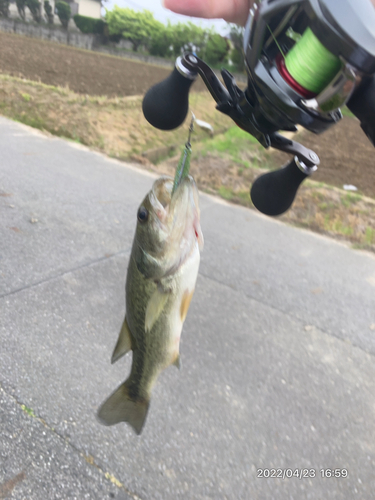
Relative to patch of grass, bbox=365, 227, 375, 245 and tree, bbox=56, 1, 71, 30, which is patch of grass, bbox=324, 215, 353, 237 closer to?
patch of grass, bbox=365, 227, 375, 245

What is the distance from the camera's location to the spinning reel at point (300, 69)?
626 mm

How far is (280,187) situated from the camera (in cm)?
123

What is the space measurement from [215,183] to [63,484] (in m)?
5.92

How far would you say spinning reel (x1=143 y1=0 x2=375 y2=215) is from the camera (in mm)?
626

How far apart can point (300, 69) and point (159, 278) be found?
766mm

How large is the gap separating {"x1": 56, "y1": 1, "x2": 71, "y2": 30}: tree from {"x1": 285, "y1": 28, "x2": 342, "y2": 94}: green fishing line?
181ft

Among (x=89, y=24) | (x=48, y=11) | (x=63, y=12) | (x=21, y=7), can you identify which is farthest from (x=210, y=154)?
(x=48, y=11)

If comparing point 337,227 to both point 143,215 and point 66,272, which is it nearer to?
point 66,272

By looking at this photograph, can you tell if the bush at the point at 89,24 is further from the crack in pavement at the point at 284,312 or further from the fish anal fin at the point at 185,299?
the fish anal fin at the point at 185,299

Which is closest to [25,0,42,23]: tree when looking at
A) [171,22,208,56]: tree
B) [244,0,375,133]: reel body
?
[171,22,208,56]: tree

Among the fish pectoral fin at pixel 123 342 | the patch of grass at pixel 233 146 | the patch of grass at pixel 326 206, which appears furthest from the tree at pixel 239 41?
the patch of grass at pixel 233 146

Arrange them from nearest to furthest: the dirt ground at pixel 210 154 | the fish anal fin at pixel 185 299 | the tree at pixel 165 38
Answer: the fish anal fin at pixel 185 299 → the tree at pixel 165 38 → the dirt ground at pixel 210 154

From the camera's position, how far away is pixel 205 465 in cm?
229

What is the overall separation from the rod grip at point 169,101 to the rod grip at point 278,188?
1.16ft
